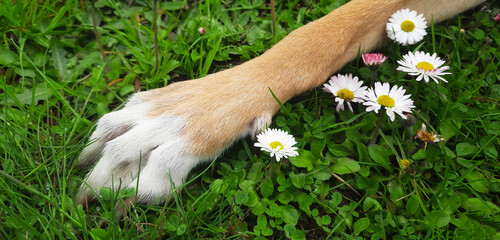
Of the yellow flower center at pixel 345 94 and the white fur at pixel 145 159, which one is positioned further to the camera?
the yellow flower center at pixel 345 94

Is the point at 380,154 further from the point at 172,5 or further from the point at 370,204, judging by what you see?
the point at 172,5

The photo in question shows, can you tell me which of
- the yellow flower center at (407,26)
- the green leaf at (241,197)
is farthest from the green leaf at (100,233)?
the yellow flower center at (407,26)

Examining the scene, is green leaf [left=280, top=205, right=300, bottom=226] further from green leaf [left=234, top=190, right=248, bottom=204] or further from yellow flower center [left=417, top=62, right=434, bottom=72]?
yellow flower center [left=417, top=62, right=434, bottom=72]

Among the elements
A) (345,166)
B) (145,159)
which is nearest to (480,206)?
(345,166)

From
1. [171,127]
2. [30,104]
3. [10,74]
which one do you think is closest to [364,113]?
[171,127]

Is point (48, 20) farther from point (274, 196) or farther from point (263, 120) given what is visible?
point (274, 196)

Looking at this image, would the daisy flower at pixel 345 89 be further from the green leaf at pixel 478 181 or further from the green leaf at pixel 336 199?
the green leaf at pixel 478 181

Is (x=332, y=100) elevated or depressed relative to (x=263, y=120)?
depressed
